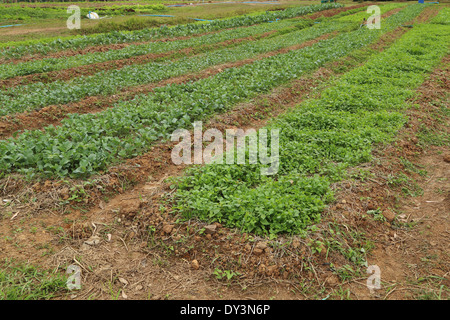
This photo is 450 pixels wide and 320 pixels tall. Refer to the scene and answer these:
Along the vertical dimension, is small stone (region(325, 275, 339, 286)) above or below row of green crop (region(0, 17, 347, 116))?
below

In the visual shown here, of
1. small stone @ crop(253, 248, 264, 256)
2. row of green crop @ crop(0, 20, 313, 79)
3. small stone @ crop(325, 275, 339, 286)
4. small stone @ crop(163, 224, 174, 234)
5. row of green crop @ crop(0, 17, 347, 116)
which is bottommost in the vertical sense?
small stone @ crop(325, 275, 339, 286)

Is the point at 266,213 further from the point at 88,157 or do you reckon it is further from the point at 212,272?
the point at 88,157

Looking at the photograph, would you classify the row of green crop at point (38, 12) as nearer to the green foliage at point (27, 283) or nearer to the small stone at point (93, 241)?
the small stone at point (93, 241)

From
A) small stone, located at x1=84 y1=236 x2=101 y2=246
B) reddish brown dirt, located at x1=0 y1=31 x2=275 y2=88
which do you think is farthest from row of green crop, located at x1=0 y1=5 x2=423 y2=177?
reddish brown dirt, located at x1=0 y1=31 x2=275 y2=88

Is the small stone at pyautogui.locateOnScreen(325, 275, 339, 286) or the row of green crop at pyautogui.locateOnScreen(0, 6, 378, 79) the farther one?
the row of green crop at pyautogui.locateOnScreen(0, 6, 378, 79)

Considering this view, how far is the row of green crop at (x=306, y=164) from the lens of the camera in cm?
423

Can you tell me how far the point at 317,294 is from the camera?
11.7 feet

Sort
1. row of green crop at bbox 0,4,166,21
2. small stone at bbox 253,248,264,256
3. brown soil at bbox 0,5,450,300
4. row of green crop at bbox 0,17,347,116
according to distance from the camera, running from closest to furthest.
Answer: brown soil at bbox 0,5,450,300
small stone at bbox 253,248,264,256
row of green crop at bbox 0,17,347,116
row of green crop at bbox 0,4,166,21

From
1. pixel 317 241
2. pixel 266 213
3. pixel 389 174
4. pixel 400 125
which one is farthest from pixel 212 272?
pixel 400 125

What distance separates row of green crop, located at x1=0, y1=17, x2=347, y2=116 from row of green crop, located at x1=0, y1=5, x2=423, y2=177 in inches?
69.6

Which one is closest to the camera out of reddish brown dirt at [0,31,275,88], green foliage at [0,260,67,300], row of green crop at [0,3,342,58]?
green foliage at [0,260,67,300]

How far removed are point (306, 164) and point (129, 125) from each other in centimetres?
369

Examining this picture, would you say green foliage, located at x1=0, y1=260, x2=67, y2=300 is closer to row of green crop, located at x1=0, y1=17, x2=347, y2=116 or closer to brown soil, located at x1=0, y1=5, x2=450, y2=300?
brown soil, located at x1=0, y1=5, x2=450, y2=300

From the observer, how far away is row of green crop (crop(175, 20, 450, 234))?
4.23m
